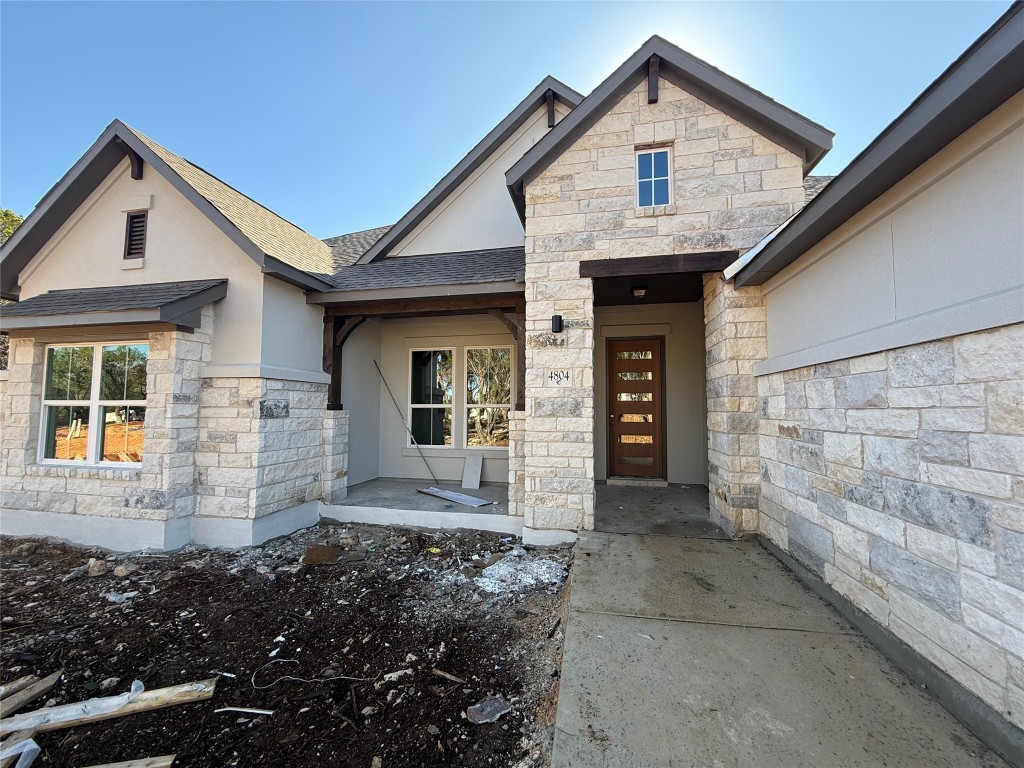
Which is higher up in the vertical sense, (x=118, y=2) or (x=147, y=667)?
(x=118, y=2)

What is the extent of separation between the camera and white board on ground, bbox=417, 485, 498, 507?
6008 mm

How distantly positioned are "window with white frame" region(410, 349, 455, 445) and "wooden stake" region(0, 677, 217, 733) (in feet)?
17.1

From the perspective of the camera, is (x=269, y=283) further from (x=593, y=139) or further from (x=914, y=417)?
(x=914, y=417)

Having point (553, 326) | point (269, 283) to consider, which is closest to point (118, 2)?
point (269, 283)

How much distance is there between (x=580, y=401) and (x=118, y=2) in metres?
9.32

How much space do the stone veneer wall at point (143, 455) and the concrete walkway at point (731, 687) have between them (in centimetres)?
504

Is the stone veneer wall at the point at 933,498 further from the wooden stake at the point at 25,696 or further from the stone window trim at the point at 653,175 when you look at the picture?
the wooden stake at the point at 25,696

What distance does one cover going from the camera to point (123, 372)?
526 cm

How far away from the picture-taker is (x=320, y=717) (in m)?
2.35

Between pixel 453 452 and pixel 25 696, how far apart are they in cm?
545

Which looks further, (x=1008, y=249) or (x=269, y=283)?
(x=269, y=283)

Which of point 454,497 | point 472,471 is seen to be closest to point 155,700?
point 454,497


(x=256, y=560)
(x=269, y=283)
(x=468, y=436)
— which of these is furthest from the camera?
(x=468, y=436)

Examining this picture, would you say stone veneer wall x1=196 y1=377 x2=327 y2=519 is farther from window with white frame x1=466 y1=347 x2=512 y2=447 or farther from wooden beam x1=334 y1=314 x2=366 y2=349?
window with white frame x1=466 y1=347 x2=512 y2=447
